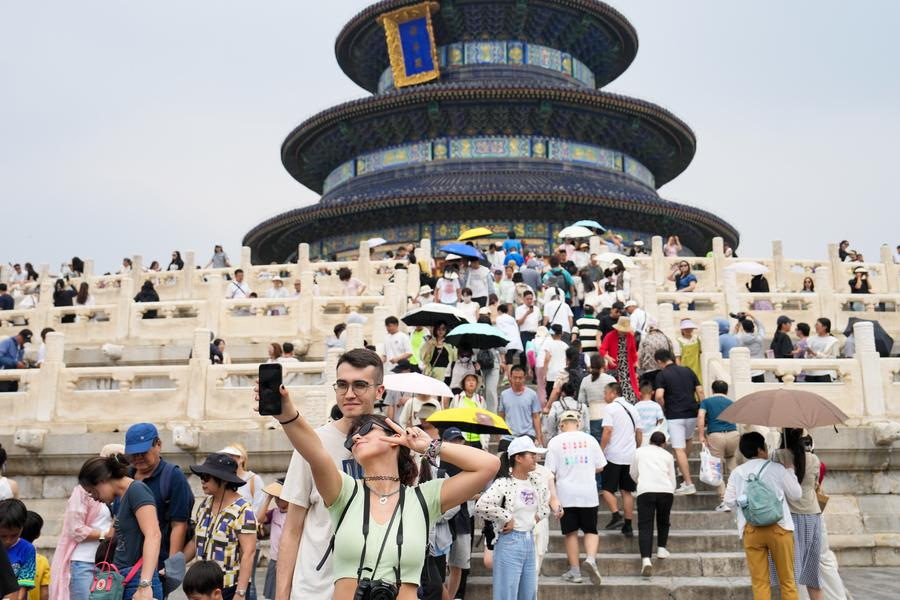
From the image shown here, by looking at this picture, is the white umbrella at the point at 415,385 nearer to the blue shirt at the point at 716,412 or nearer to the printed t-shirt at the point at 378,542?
the blue shirt at the point at 716,412

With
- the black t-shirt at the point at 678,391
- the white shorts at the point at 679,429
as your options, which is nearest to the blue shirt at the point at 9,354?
the black t-shirt at the point at 678,391

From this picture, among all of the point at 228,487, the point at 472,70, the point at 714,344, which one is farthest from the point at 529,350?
the point at 472,70

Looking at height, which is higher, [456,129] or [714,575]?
[456,129]

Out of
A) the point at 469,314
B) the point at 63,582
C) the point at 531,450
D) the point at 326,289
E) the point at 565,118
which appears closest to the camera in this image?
the point at 63,582

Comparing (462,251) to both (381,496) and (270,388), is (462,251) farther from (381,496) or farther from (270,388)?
(270,388)

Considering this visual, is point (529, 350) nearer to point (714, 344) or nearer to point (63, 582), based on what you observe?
point (714, 344)

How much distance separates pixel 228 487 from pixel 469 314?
825cm

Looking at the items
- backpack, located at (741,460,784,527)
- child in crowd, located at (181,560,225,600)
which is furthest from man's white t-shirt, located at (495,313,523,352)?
child in crowd, located at (181,560,225,600)

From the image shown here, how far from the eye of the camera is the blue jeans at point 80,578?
20.1 ft

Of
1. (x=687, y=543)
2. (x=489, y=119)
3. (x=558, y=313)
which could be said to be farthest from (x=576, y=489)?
(x=489, y=119)

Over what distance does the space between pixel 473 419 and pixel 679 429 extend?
12.0ft

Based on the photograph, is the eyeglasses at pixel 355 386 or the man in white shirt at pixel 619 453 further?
the man in white shirt at pixel 619 453

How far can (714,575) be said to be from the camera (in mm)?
9281

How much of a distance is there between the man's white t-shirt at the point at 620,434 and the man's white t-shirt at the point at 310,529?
585 centimetres
